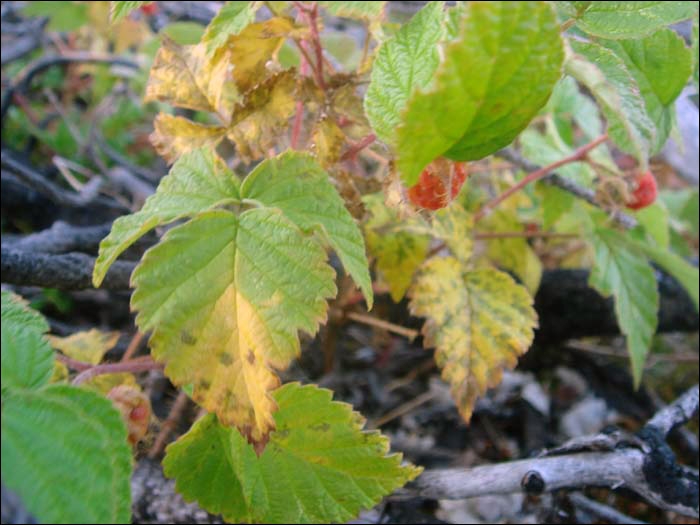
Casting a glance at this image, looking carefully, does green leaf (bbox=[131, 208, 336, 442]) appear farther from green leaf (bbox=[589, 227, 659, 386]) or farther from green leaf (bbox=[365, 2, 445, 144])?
green leaf (bbox=[589, 227, 659, 386])

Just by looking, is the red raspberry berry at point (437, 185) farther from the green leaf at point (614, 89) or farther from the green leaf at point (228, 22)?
the green leaf at point (228, 22)

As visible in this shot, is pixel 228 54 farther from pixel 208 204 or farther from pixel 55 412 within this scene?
pixel 55 412

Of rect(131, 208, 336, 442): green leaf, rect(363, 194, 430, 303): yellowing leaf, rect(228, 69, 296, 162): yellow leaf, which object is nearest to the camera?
rect(131, 208, 336, 442): green leaf

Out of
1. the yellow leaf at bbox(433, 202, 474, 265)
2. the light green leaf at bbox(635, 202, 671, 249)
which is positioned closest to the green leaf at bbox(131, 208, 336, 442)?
the yellow leaf at bbox(433, 202, 474, 265)

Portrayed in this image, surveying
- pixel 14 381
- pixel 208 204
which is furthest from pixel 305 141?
pixel 14 381

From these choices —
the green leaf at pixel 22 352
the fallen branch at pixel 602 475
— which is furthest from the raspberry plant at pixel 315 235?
the fallen branch at pixel 602 475

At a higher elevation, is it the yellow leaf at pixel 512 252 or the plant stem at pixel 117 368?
the plant stem at pixel 117 368
